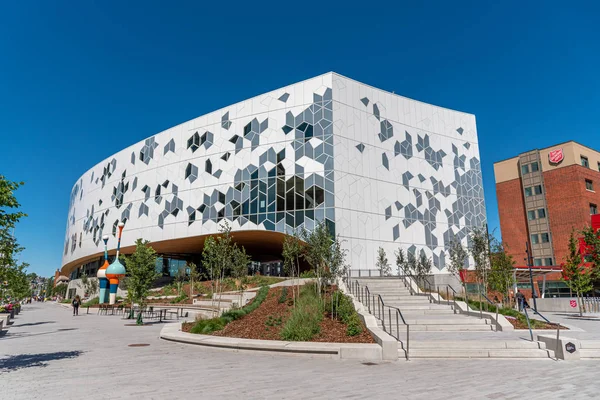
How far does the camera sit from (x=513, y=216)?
202 ft

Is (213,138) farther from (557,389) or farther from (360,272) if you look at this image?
(557,389)

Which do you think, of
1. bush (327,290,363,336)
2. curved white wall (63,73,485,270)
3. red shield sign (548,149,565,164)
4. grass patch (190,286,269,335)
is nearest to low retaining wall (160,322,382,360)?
bush (327,290,363,336)

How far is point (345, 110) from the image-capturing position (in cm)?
3891

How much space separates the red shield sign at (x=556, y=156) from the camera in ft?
184

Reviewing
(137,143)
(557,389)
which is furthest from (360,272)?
(137,143)

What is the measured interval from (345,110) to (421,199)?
1327 centimetres

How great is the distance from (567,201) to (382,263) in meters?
37.9

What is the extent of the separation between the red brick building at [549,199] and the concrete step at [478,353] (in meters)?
46.9

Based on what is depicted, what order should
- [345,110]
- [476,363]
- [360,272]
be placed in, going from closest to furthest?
[476,363] → [360,272] → [345,110]

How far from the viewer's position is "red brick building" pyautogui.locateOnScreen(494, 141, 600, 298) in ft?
177

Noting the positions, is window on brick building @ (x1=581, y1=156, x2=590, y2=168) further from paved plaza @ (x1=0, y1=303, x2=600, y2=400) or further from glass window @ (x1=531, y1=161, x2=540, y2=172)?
paved plaza @ (x1=0, y1=303, x2=600, y2=400)

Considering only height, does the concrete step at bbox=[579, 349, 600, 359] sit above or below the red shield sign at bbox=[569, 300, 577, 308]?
above

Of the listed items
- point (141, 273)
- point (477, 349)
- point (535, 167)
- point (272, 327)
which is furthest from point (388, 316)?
point (535, 167)

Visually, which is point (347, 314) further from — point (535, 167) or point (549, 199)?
point (535, 167)
